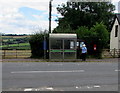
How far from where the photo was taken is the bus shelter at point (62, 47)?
2175 centimetres

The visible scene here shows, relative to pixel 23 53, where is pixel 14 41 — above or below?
above

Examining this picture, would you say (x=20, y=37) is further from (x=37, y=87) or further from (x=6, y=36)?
(x=37, y=87)

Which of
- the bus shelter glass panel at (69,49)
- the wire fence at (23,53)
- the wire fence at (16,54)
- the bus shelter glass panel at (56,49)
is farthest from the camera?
the wire fence at (23,53)

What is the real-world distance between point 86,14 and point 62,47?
104 feet

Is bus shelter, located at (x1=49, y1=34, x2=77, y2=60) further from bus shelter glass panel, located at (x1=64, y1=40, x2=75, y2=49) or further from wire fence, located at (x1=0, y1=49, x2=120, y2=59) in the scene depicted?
wire fence, located at (x1=0, y1=49, x2=120, y2=59)

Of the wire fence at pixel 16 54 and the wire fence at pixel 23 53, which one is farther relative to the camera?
the wire fence at pixel 23 53

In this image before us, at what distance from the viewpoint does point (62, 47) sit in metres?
21.8

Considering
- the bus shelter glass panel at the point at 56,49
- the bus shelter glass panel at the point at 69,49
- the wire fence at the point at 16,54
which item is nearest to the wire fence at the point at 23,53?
the wire fence at the point at 16,54

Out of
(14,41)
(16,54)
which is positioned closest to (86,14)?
(14,41)

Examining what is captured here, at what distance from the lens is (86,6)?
53.3 m

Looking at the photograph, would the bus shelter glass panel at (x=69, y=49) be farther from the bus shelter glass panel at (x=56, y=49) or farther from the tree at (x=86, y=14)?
the tree at (x=86, y=14)

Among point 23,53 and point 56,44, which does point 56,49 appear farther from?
point 23,53

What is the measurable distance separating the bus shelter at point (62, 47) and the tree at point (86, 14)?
98.6 feet

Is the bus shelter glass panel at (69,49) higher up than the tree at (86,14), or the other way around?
the tree at (86,14)
